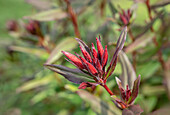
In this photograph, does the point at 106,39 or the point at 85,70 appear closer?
the point at 85,70

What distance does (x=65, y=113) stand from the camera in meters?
1.08

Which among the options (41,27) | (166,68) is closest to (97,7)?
(41,27)

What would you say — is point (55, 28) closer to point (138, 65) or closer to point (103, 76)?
point (138, 65)

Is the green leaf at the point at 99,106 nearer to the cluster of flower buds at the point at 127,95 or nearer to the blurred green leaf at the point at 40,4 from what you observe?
the cluster of flower buds at the point at 127,95

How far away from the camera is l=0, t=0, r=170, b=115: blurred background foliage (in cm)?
81

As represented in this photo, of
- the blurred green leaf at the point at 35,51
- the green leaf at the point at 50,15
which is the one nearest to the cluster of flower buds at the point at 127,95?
the green leaf at the point at 50,15

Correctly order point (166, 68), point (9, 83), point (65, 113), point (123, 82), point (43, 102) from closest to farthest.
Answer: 1. point (123, 82)
2. point (166, 68)
3. point (65, 113)
4. point (43, 102)
5. point (9, 83)

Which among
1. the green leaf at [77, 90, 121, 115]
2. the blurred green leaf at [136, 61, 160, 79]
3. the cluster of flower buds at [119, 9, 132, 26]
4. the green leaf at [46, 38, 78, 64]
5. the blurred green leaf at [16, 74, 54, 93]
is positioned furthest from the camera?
the blurred green leaf at [16, 74, 54, 93]

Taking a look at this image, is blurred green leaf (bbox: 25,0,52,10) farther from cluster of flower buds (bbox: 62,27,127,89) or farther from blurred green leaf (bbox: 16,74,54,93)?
cluster of flower buds (bbox: 62,27,127,89)

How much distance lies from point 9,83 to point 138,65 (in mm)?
1013

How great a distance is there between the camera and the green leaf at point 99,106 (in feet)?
1.92

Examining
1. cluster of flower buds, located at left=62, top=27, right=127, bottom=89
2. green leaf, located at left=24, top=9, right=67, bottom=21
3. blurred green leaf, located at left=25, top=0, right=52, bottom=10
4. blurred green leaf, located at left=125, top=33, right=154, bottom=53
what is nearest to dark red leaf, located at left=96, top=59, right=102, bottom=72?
cluster of flower buds, located at left=62, top=27, right=127, bottom=89

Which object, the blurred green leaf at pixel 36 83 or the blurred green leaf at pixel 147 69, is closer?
the blurred green leaf at pixel 147 69

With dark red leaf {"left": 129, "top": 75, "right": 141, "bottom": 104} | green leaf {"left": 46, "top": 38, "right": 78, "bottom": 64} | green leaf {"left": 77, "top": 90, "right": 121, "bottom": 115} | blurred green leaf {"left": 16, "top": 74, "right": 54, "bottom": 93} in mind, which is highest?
green leaf {"left": 46, "top": 38, "right": 78, "bottom": 64}
